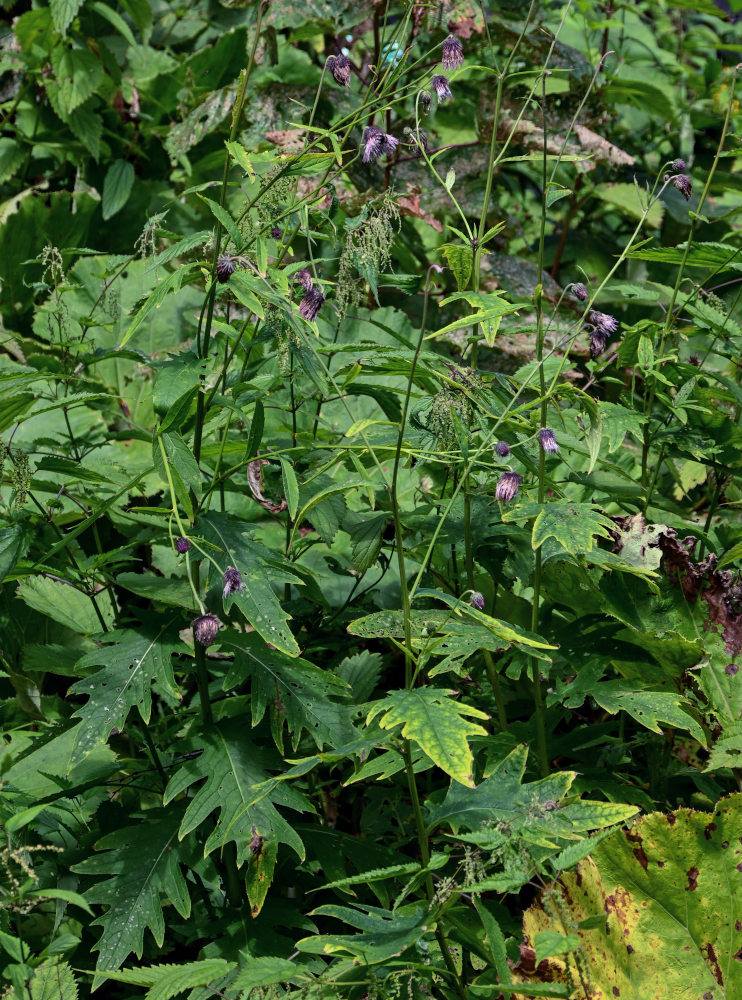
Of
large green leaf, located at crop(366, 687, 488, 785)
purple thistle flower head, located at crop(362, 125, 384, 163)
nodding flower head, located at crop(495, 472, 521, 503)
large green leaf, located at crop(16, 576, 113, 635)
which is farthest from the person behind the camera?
Answer: large green leaf, located at crop(16, 576, 113, 635)

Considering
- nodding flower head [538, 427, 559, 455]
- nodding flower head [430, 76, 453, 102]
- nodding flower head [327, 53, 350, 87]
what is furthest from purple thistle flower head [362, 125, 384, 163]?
nodding flower head [538, 427, 559, 455]

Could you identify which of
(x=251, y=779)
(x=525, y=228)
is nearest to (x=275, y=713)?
(x=251, y=779)

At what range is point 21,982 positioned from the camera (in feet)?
3.76

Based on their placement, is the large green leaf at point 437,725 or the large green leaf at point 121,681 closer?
the large green leaf at point 437,725

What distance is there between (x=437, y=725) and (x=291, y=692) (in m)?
0.48

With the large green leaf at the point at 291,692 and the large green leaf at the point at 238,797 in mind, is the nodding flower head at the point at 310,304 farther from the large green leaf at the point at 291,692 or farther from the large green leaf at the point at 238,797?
the large green leaf at the point at 238,797

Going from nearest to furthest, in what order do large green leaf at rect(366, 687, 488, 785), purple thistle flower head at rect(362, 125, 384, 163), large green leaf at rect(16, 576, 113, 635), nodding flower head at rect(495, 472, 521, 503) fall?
large green leaf at rect(366, 687, 488, 785), nodding flower head at rect(495, 472, 521, 503), purple thistle flower head at rect(362, 125, 384, 163), large green leaf at rect(16, 576, 113, 635)

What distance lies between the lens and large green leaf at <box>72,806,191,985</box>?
142 cm

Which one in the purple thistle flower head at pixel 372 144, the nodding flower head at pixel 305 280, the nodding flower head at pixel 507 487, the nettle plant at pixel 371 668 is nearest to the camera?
the nettle plant at pixel 371 668

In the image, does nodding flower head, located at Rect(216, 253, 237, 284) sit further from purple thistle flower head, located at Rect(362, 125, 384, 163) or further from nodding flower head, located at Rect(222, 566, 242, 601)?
nodding flower head, located at Rect(222, 566, 242, 601)

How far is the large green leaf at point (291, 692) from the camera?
1.51m

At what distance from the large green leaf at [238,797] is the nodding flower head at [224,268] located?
28.9 inches

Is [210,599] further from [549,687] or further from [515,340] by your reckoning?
[515,340]

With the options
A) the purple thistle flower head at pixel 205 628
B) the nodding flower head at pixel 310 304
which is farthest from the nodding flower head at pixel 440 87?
the purple thistle flower head at pixel 205 628
